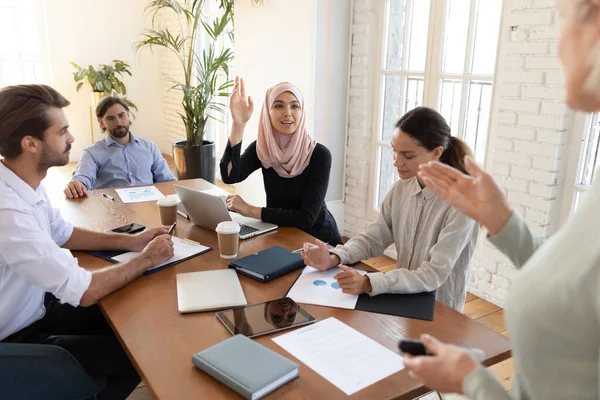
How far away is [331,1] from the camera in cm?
359

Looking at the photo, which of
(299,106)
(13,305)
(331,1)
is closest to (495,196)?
(13,305)

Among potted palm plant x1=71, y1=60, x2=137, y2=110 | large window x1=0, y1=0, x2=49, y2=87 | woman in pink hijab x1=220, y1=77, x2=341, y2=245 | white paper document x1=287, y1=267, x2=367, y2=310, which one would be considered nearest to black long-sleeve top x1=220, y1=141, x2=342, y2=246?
woman in pink hijab x1=220, y1=77, x2=341, y2=245

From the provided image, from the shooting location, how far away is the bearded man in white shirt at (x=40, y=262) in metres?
1.35

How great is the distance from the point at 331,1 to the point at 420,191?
240 cm

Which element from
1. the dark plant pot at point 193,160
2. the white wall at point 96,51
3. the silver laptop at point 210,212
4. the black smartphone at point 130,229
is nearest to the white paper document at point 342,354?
the silver laptop at point 210,212

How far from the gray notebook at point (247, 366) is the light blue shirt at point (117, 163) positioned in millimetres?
2167

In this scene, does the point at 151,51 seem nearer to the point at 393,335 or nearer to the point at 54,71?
the point at 54,71

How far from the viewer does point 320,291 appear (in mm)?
1430

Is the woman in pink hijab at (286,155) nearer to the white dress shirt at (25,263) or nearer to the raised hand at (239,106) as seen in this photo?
the raised hand at (239,106)

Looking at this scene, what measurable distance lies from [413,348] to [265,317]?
55 cm

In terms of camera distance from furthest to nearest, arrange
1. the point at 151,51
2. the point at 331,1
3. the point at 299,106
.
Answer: the point at 151,51 → the point at 331,1 → the point at 299,106

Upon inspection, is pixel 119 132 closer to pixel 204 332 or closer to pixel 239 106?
pixel 239 106

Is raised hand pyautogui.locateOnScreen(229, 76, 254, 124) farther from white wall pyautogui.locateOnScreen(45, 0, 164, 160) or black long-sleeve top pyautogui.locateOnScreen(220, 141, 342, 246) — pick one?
white wall pyautogui.locateOnScreen(45, 0, 164, 160)

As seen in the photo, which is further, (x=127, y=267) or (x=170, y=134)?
(x=170, y=134)
